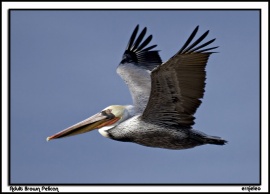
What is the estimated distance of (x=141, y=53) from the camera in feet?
52.2

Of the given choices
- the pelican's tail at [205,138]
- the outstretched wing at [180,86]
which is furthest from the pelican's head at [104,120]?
the pelican's tail at [205,138]

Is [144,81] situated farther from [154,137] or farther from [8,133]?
[8,133]

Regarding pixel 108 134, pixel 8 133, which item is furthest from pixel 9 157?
pixel 108 134

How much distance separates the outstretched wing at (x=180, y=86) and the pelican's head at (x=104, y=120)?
3.19 ft

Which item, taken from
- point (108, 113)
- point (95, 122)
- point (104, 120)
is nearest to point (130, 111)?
point (108, 113)

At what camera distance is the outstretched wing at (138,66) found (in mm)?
14000

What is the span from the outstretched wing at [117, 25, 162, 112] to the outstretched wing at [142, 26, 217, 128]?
1373 millimetres

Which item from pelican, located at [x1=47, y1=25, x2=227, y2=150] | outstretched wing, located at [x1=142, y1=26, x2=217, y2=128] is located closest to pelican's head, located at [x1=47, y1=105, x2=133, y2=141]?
pelican, located at [x1=47, y1=25, x2=227, y2=150]

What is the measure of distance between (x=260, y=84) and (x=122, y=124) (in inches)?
109

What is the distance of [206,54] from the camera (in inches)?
439

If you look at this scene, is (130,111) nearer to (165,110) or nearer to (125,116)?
(125,116)

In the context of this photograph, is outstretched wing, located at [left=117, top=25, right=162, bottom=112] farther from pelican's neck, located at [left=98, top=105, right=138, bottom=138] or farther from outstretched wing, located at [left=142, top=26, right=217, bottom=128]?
outstretched wing, located at [left=142, top=26, right=217, bottom=128]

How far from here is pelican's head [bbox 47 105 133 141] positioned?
42.6 ft

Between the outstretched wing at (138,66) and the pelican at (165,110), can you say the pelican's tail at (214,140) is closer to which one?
the pelican at (165,110)
